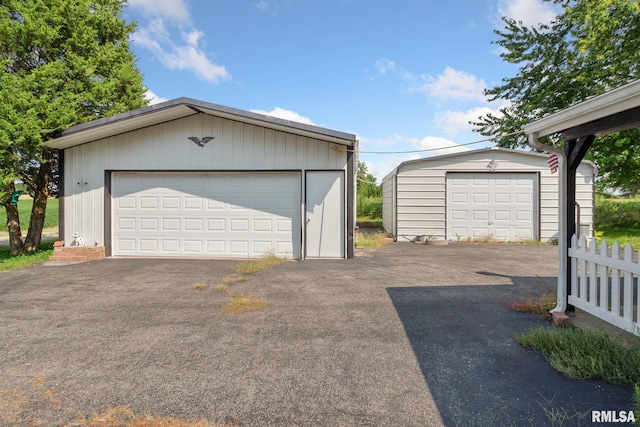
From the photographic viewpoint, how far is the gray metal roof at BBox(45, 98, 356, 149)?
7.39 m

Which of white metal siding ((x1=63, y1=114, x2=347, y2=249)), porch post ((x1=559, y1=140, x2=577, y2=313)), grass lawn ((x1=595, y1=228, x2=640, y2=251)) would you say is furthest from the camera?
grass lawn ((x1=595, y1=228, x2=640, y2=251))

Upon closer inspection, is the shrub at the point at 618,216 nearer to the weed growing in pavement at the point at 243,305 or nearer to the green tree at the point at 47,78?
the weed growing in pavement at the point at 243,305

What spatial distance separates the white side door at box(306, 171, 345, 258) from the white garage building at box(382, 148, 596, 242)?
13.6ft

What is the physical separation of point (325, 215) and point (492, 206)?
6.36 m

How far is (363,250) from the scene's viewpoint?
9.39 meters

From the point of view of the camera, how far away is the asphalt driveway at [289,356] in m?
2.25

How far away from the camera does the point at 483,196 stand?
11297 millimetres

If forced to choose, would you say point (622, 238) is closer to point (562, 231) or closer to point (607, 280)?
point (562, 231)

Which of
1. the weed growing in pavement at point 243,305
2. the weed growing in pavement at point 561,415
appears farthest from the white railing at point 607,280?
the weed growing in pavement at point 243,305

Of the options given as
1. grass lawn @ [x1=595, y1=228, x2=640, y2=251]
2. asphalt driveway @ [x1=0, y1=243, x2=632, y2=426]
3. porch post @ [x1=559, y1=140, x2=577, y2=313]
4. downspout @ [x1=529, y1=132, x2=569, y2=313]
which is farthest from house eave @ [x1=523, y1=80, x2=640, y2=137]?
grass lawn @ [x1=595, y1=228, x2=640, y2=251]

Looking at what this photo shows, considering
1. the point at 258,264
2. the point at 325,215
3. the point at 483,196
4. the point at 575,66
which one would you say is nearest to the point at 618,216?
the point at 575,66

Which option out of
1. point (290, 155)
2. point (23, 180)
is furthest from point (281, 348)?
point (23, 180)

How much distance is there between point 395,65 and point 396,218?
543cm

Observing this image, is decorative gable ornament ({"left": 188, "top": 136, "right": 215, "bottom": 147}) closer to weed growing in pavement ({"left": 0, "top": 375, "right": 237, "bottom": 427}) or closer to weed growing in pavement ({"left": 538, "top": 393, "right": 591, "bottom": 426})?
weed growing in pavement ({"left": 0, "top": 375, "right": 237, "bottom": 427})
